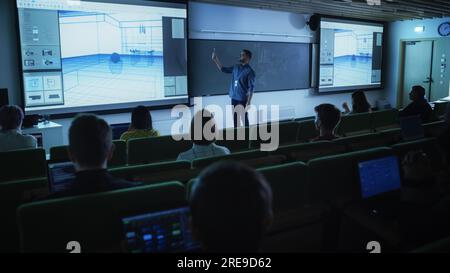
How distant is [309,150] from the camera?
3.05 meters

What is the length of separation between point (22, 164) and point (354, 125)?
3.73 metres

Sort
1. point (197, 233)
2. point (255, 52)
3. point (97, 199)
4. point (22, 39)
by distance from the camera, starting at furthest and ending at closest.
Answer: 1. point (255, 52)
2. point (22, 39)
3. point (97, 199)
4. point (197, 233)

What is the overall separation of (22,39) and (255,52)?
4628 millimetres

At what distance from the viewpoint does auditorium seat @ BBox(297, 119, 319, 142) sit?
15.5ft

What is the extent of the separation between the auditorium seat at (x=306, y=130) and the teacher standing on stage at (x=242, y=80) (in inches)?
108

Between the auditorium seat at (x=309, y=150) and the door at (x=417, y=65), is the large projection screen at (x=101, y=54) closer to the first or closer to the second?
the auditorium seat at (x=309, y=150)

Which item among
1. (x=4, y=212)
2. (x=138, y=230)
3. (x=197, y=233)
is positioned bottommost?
(x=4, y=212)

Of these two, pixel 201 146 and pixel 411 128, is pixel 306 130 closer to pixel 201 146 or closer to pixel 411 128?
pixel 411 128

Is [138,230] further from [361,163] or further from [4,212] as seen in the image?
[361,163]

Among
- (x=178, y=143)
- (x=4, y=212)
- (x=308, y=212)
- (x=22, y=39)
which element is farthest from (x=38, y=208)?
(x=22, y=39)

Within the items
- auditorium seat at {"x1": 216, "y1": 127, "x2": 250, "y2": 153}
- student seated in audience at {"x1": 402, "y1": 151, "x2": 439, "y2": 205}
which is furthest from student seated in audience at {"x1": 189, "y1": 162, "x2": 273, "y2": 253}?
auditorium seat at {"x1": 216, "y1": 127, "x2": 250, "y2": 153}

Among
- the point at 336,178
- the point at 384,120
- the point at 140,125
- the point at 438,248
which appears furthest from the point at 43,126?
the point at 438,248

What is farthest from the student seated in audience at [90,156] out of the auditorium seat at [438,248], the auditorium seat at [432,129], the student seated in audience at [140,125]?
the auditorium seat at [432,129]

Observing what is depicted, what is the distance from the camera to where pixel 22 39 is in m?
5.45
